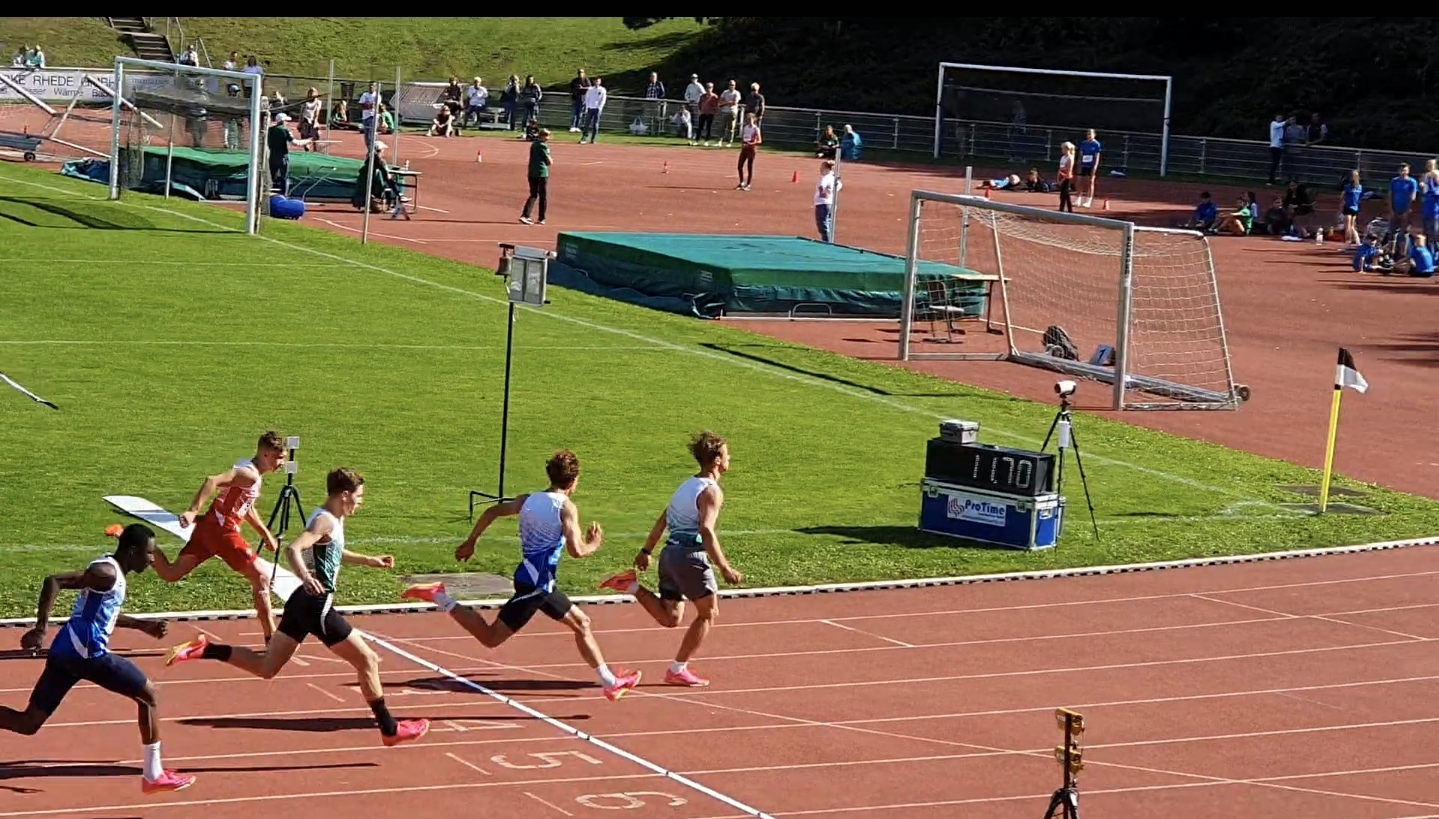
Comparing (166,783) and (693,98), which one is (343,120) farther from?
(166,783)

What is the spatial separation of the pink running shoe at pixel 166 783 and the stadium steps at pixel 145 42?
68.4m

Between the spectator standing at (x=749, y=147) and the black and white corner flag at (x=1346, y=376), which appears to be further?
the spectator standing at (x=749, y=147)

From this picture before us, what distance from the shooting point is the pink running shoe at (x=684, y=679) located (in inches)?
518

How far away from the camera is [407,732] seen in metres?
11.4

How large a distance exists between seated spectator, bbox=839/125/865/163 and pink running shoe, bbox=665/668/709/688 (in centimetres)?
4896

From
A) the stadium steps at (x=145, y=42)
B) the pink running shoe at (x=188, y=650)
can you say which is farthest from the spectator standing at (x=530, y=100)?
the pink running shoe at (x=188, y=650)

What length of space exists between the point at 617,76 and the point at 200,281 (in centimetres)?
4917

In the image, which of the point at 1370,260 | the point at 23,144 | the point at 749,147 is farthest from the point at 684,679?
the point at 23,144

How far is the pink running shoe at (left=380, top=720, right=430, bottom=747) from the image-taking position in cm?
1137

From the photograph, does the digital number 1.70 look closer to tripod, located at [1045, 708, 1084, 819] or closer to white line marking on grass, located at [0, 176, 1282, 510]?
white line marking on grass, located at [0, 176, 1282, 510]

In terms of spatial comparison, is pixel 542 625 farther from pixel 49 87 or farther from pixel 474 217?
pixel 49 87

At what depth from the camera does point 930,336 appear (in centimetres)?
3178

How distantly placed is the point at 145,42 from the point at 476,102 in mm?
17221

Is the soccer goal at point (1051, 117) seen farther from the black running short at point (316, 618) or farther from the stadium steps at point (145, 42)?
the black running short at point (316, 618)
